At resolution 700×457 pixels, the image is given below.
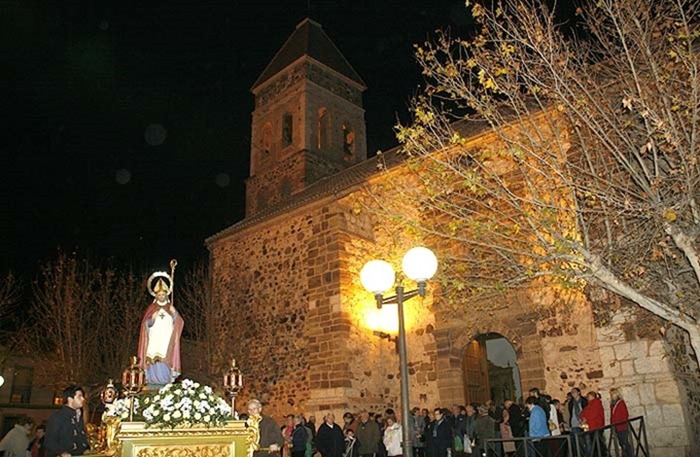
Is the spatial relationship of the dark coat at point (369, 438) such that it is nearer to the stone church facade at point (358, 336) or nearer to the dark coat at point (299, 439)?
the dark coat at point (299, 439)

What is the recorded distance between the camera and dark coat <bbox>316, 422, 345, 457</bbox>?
1105 cm

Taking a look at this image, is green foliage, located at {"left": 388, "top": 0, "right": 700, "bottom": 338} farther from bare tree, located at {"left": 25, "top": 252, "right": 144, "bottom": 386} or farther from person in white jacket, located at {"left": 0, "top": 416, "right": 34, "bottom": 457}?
bare tree, located at {"left": 25, "top": 252, "right": 144, "bottom": 386}

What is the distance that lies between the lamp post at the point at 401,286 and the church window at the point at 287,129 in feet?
69.2

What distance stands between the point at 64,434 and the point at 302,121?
2076 cm

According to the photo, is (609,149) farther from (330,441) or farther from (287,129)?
(287,129)

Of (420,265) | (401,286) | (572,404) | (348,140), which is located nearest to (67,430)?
(401,286)

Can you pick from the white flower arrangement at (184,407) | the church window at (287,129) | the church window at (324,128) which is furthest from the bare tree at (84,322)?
the white flower arrangement at (184,407)

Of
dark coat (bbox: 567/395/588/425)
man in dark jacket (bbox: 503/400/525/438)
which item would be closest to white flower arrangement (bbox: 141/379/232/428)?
man in dark jacket (bbox: 503/400/525/438)

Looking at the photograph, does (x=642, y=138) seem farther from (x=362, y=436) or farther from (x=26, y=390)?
(x=26, y=390)

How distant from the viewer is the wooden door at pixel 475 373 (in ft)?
45.2

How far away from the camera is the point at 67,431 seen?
6.22 metres

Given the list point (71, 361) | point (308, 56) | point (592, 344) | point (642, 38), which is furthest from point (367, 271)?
point (308, 56)

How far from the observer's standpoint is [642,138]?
9.35m

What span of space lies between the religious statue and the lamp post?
2750 millimetres
